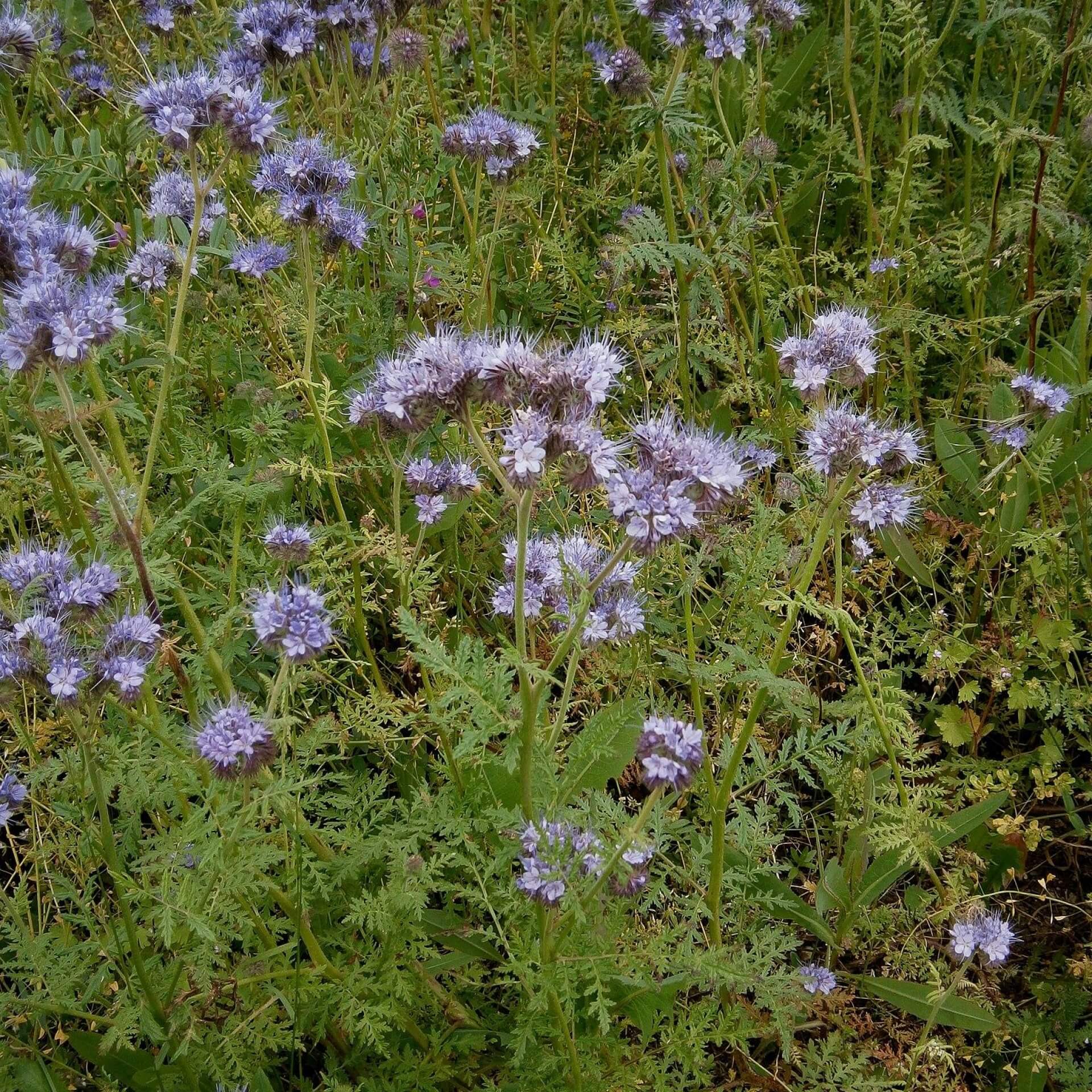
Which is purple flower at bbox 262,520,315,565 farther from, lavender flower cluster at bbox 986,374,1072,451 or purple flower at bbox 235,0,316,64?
lavender flower cluster at bbox 986,374,1072,451

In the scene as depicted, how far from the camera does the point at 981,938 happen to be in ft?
8.12

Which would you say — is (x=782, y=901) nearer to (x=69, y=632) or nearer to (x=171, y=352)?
(x=69, y=632)

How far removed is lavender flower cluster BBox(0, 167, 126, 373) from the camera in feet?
6.72

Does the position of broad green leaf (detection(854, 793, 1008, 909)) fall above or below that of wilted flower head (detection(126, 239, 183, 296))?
below

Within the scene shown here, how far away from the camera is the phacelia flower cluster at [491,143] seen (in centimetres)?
345

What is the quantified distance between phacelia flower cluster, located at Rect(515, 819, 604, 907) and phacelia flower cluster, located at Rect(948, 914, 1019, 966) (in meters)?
0.99

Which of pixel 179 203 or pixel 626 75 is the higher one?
pixel 626 75

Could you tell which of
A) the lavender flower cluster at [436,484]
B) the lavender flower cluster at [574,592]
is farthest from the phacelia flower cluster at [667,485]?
the lavender flower cluster at [436,484]

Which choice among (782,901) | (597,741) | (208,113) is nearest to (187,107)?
(208,113)

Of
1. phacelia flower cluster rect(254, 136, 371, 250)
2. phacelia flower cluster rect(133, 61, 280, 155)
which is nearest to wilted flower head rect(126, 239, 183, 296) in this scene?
phacelia flower cluster rect(254, 136, 371, 250)

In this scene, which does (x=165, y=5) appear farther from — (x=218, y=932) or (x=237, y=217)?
(x=218, y=932)

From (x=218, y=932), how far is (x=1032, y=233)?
3543mm

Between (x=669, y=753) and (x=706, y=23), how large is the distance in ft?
7.84

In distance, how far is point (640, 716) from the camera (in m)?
2.10
